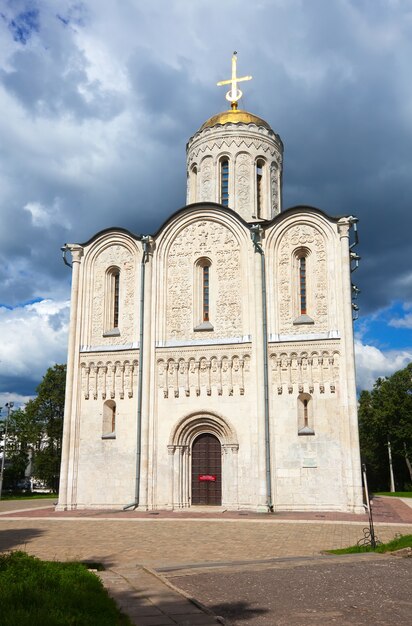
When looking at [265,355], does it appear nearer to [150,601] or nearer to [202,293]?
[202,293]

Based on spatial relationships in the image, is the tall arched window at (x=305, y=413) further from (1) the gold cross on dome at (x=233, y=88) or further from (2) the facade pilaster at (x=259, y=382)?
(1) the gold cross on dome at (x=233, y=88)

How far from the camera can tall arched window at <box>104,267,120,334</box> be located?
25425 mm

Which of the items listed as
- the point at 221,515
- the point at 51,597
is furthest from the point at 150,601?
the point at 221,515

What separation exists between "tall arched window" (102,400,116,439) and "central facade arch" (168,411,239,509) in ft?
9.27

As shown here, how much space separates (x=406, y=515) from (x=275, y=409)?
5.89m

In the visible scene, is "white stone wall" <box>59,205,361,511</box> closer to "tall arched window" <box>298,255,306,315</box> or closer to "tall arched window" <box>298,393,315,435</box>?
"tall arched window" <box>298,393,315,435</box>

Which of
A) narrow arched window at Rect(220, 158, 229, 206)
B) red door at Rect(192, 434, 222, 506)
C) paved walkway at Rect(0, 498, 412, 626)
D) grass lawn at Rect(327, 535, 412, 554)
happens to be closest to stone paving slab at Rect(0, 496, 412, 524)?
paved walkway at Rect(0, 498, 412, 626)

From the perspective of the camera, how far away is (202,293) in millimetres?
24766

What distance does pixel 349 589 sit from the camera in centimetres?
795

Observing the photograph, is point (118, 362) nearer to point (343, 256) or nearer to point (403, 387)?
point (343, 256)

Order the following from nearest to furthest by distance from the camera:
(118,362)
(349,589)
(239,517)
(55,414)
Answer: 1. (349,589)
2. (239,517)
3. (118,362)
4. (55,414)

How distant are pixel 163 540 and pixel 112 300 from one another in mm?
13534

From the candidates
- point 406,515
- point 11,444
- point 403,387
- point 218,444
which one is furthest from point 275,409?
point 11,444

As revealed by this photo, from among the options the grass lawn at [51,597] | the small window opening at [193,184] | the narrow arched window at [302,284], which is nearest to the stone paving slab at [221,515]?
the narrow arched window at [302,284]
